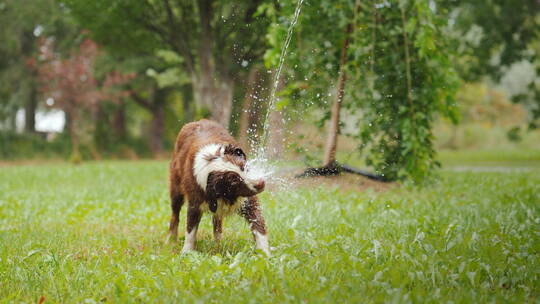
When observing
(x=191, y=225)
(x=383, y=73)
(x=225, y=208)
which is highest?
(x=383, y=73)

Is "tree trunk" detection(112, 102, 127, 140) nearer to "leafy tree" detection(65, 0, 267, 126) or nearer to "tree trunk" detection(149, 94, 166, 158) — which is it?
"tree trunk" detection(149, 94, 166, 158)

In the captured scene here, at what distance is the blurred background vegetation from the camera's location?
7828 mm

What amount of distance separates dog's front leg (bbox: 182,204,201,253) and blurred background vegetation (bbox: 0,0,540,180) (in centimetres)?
95

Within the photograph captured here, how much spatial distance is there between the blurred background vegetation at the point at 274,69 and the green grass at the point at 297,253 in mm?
1114

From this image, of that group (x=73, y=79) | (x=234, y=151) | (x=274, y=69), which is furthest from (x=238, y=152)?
(x=73, y=79)

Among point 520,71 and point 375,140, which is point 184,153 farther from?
point 520,71

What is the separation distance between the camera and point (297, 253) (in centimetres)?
380

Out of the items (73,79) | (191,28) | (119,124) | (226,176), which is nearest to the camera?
(226,176)

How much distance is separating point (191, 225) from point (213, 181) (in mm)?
727

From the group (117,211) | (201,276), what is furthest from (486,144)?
(201,276)

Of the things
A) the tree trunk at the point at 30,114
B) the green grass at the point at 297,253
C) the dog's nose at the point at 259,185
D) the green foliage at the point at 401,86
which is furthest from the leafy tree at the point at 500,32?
the tree trunk at the point at 30,114

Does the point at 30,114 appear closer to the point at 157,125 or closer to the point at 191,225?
the point at 157,125

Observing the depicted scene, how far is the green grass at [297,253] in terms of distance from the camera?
2.97 m

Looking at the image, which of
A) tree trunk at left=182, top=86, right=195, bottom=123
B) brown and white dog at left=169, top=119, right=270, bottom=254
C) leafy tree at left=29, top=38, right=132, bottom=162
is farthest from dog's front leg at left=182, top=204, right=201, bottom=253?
tree trunk at left=182, top=86, right=195, bottom=123
